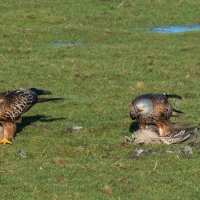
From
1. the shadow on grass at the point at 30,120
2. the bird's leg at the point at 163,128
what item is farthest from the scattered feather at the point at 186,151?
the shadow on grass at the point at 30,120

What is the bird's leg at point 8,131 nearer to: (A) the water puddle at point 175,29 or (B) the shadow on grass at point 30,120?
(B) the shadow on grass at point 30,120

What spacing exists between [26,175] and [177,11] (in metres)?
15.5

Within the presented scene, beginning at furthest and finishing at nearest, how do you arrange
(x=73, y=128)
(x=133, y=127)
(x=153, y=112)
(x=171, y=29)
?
(x=171, y=29) → (x=133, y=127) → (x=73, y=128) → (x=153, y=112)

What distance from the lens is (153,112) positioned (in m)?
11.6

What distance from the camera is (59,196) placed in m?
8.84

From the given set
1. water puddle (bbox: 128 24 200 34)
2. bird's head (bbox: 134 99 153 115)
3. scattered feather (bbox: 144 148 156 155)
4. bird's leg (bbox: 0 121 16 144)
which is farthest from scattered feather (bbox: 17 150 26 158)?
water puddle (bbox: 128 24 200 34)

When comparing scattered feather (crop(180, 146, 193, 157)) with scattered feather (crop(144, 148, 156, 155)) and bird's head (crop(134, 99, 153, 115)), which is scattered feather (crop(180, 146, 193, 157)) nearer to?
scattered feather (crop(144, 148, 156, 155))

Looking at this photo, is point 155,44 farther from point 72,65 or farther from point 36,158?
point 36,158

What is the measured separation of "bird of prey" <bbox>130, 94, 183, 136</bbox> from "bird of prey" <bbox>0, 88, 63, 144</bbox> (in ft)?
5.92

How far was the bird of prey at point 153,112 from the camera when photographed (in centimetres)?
1154

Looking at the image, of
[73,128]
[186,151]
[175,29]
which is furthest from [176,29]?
[186,151]

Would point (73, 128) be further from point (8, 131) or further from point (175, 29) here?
point (175, 29)

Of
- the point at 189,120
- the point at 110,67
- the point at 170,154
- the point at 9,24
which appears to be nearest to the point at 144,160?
the point at 170,154

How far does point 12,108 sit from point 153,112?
2284 millimetres
